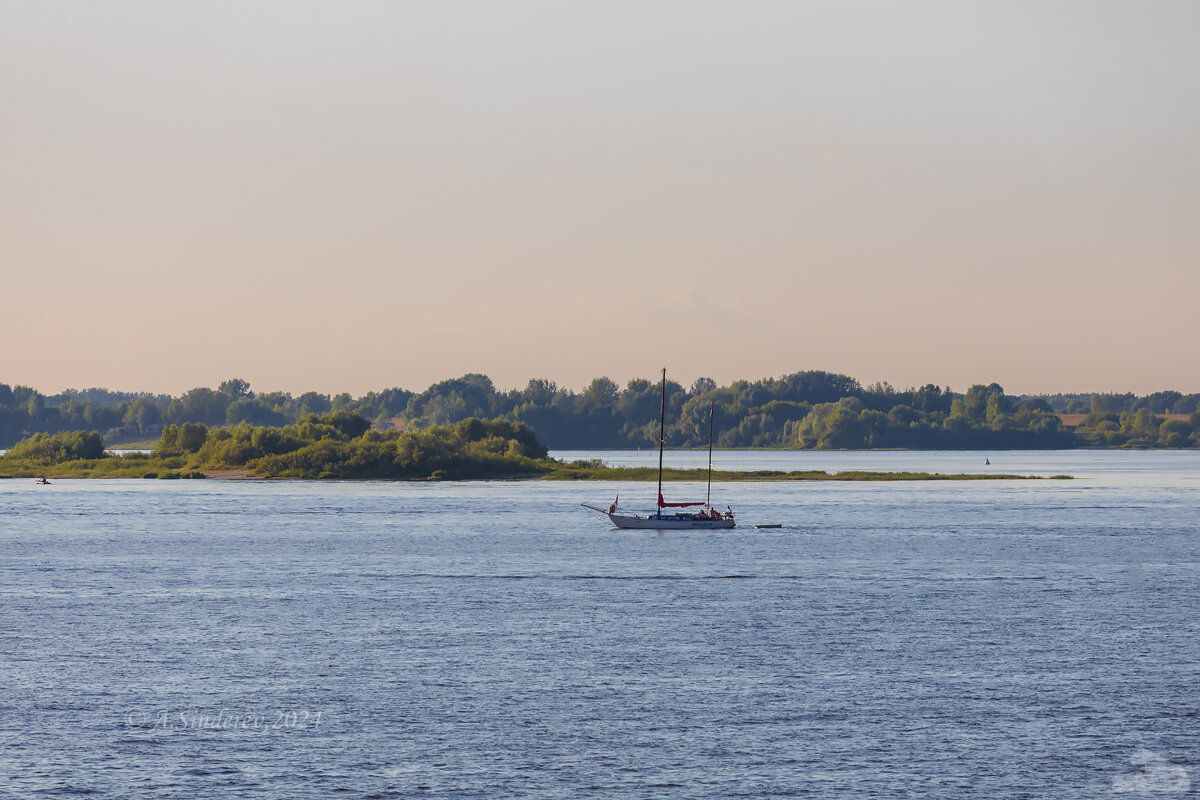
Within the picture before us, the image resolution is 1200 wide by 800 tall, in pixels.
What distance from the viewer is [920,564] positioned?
91750 mm

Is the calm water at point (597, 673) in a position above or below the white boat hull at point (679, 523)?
below

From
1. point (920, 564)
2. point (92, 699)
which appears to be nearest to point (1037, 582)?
point (920, 564)

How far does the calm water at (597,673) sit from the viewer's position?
35.3 m

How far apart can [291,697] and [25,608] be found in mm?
28579

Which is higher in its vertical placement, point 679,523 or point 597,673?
point 679,523

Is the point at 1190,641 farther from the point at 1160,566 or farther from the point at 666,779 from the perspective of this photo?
the point at 1160,566

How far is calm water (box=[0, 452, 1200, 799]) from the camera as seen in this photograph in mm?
35312

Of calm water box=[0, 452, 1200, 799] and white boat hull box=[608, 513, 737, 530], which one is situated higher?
white boat hull box=[608, 513, 737, 530]

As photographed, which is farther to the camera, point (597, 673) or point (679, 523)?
point (679, 523)

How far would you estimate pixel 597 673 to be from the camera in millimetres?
48219

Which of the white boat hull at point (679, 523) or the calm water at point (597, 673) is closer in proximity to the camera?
the calm water at point (597, 673)

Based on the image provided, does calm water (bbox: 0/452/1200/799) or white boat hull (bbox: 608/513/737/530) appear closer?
calm water (bbox: 0/452/1200/799)

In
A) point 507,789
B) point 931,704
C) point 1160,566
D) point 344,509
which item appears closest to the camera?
point 507,789

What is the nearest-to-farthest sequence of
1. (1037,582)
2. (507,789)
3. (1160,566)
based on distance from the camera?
(507,789)
(1037,582)
(1160,566)
